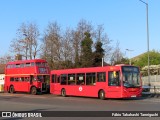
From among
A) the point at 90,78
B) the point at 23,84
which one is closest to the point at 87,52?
the point at 23,84

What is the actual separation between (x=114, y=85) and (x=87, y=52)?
28558 millimetres

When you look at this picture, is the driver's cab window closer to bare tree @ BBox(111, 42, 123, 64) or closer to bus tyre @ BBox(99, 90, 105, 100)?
bus tyre @ BBox(99, 90, 105, 100)

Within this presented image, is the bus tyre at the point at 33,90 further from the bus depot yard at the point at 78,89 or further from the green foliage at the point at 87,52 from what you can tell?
the green foliage at the point at 87,52

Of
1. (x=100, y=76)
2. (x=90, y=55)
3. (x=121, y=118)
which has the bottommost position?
(x=121, y=118)

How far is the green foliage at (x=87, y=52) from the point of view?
183 ft

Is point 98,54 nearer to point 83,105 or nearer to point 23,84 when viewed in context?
point 23,84

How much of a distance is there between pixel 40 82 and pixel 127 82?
1481 centimetres

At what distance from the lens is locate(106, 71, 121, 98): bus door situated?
90.9 feet

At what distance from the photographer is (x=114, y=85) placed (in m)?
28.1

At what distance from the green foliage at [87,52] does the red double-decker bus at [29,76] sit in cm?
1383

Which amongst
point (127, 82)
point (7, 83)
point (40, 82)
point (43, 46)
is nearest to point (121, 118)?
point (127, 82)

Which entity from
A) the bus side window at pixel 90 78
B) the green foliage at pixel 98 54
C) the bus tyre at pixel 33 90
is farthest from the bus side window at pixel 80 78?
the green foliage at pixel 98 54

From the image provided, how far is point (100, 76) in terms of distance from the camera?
29.7m

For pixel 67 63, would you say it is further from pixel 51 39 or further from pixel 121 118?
pixel 121 118
